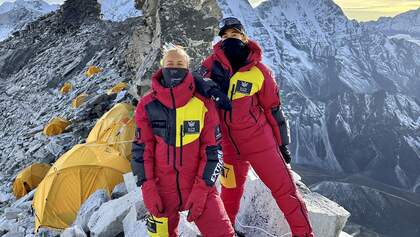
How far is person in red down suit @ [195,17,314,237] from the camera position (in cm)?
613

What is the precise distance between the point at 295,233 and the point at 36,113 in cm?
2753

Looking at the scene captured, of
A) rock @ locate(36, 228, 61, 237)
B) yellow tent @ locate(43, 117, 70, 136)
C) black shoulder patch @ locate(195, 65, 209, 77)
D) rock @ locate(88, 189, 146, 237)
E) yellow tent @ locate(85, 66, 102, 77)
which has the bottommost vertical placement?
yellow tent @ locate(85, 66, 102, 77)

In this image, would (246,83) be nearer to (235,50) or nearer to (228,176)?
(235,50)

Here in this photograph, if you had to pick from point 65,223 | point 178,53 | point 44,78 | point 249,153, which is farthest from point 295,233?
point 44,78

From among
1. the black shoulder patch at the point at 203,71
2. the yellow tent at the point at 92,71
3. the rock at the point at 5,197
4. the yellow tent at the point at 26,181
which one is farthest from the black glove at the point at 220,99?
the yellow tent at the point at 92,71

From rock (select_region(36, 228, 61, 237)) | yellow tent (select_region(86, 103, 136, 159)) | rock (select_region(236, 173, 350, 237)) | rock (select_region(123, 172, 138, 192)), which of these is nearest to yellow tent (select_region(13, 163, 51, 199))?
yellow tent (select_region(86, 103, 136, 159))

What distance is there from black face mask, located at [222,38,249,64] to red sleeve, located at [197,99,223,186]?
905 mm

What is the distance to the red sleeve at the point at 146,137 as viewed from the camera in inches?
217

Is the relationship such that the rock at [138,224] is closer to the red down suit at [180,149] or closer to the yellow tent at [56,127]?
the red down suit at [180,149]

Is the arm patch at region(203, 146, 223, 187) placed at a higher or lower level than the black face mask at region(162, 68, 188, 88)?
lower

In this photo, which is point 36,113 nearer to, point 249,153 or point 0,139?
point 0,139

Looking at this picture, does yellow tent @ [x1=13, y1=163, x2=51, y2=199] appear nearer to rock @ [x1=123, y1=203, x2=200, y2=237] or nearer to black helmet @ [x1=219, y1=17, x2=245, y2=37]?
rock @ [x1=123, y1=203, x2=200, y2=237]

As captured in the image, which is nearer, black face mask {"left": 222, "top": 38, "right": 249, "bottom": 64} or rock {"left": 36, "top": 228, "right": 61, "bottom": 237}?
black face mask {"left": 222, "top": 38, "right": 249, "bottom": 64}

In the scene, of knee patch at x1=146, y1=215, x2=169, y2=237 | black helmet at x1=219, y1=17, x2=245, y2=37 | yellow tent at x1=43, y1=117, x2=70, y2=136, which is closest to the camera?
knee patch at x1=146, y1=215, x2=169, y2=237
